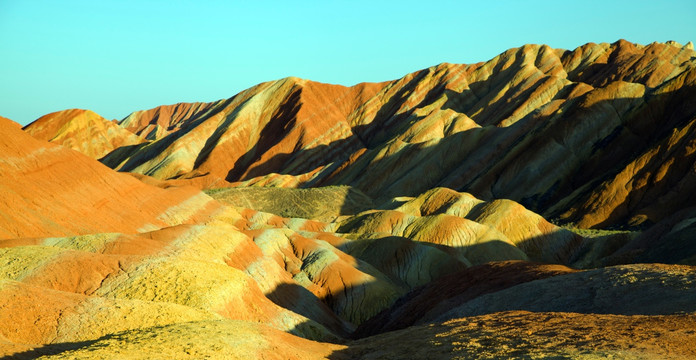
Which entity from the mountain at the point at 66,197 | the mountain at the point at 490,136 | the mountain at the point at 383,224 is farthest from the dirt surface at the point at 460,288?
the mountain at the point at 490,136

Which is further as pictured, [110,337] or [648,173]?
[648,173]

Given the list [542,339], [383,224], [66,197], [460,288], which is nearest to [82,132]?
[383,224]

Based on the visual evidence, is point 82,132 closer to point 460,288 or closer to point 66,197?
point 66,197

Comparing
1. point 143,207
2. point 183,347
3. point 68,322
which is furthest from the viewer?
point 143,207

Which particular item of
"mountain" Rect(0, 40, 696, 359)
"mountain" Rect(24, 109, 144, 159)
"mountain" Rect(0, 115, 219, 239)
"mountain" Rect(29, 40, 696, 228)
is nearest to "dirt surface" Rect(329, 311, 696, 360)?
"mountain" Rect(0, 40, 696, 359)

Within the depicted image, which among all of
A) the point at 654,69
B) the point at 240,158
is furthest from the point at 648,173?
the point at 240,158

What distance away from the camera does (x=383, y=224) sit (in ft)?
221

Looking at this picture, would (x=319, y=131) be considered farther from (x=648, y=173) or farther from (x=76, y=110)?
(x=648, y=173)

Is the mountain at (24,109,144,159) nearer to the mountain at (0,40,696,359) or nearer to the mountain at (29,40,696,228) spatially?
the mountain at (0,40,696,359)

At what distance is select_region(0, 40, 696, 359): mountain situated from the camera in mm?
19203

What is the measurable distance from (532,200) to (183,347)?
2966 inches

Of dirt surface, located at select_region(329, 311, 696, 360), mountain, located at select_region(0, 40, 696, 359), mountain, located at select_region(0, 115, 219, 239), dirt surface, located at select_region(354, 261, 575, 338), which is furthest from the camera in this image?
mountain, located at select_region(0, 115, 219, 239)

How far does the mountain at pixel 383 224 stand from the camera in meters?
19.2

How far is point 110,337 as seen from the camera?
1692cm
